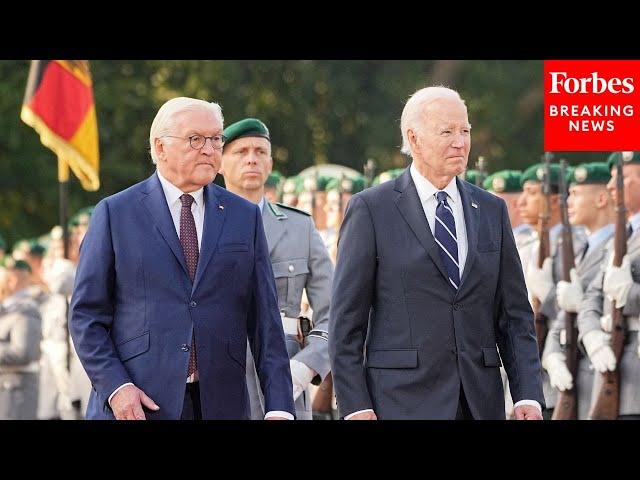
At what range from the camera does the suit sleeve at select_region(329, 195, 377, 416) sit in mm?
6359

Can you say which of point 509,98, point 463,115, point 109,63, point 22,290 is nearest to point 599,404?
point 463,115

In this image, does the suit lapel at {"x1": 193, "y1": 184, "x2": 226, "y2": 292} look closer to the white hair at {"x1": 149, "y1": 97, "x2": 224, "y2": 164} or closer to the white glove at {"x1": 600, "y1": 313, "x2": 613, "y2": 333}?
the white hair at {"x1": 149, "y1": 97, "x2": 224, "y2": 164}

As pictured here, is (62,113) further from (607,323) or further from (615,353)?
(615,353)

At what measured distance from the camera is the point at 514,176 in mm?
12562

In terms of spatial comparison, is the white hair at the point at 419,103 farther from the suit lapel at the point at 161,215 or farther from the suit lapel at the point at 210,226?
the suit lapel at the point at 161,215

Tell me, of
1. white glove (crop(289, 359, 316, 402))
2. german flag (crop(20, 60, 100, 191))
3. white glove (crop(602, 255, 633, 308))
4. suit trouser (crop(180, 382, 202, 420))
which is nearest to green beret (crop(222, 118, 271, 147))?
white glove (crop(289, 359, 316, 402))

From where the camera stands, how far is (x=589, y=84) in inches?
343

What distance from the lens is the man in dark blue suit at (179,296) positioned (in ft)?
20.2

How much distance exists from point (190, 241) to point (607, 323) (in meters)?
4.23

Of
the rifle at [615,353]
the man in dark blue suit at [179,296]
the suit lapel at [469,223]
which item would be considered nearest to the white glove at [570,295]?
the rifle at [615,353]

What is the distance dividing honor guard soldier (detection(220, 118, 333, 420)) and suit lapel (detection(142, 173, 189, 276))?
153 cm

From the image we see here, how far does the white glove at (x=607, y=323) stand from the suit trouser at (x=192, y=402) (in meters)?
4.24

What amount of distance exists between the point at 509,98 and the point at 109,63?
7645 mm

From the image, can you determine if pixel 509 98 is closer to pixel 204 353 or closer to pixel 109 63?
pixel 109 63
